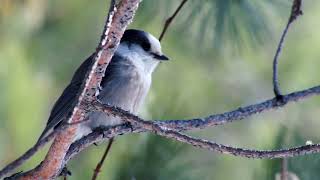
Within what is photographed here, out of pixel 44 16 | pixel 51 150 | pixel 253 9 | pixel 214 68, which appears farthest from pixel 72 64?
pixel 51 150

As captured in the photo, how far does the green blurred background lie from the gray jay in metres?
0.05

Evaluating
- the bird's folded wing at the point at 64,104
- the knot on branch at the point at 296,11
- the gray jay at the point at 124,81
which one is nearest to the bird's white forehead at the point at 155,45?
the gray jay at the point at 124,81

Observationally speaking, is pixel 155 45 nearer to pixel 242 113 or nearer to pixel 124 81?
pixel 124 81

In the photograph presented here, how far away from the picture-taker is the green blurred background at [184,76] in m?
1.64

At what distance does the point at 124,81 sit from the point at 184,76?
870 millimetres

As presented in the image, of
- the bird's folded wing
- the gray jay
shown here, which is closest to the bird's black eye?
the gray jay

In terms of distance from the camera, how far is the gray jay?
1821 millimetres

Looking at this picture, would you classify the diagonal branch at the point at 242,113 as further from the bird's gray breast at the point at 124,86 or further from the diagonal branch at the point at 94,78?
the bird's gray breast at the point at 124,86

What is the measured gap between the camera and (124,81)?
6.56 feet

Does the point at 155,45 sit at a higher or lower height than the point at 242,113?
higher

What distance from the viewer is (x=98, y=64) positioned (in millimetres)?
992

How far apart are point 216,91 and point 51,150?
2.07m

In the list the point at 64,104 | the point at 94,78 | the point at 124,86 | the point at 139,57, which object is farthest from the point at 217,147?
the point at 139,57

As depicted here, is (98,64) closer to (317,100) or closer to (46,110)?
(46,110)
